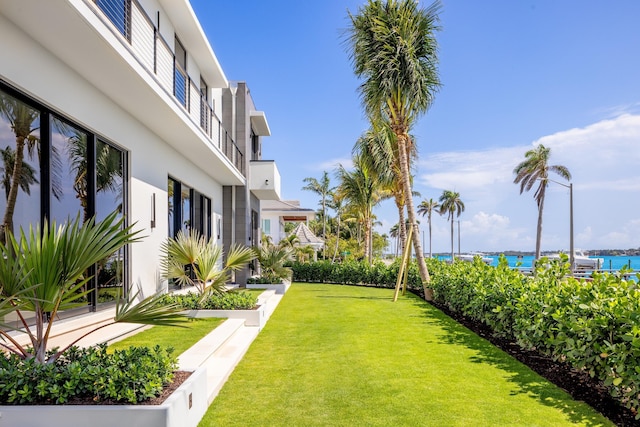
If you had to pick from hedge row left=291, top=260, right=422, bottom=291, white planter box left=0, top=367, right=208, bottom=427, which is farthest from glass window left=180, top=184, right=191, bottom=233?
hedge row left=291, top=260, right=422, bottom=291

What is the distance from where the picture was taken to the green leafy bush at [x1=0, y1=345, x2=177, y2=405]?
127 inches

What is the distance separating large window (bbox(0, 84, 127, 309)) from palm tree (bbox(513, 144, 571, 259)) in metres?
42.3

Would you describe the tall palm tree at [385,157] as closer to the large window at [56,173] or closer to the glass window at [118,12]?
the glass window at [118,12]

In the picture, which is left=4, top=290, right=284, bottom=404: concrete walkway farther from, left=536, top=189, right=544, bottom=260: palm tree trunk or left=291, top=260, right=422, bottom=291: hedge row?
left=536, top=189, right=544, bottom=260: palm tree trunk

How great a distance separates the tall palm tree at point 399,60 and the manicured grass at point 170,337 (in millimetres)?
8238

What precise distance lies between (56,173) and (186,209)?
6.59 meters

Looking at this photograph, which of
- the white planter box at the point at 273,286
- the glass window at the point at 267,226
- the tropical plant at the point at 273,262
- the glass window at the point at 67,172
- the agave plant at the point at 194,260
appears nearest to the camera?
the glass window at the point at 67,172

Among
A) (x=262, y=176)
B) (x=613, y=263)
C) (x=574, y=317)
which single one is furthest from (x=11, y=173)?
(x=613, y=263)

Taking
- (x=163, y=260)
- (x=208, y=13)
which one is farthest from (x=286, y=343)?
(x=208, y=13)

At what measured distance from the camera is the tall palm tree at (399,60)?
12.8m

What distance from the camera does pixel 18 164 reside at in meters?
5.30

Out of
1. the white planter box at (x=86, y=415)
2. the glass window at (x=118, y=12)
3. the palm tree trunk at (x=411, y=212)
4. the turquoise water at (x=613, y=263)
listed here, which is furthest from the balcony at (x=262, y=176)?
the white planter box at (x=86, y=415)

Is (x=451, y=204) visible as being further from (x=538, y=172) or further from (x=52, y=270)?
(x=52, y=270)

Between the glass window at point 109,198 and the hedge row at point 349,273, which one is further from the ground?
the glass window at point 109,198
